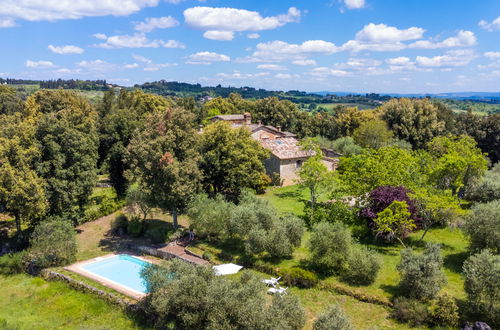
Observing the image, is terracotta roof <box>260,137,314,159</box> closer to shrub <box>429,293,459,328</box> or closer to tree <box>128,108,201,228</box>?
tree <box>128,108,201,228</box>

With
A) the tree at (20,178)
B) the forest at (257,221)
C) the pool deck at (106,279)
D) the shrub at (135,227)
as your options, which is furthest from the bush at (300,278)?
the tree at (20,178)

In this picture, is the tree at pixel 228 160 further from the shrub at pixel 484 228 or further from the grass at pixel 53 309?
the shrub at pixel 484 228

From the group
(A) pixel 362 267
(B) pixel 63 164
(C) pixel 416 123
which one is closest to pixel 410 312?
(A) pixel 362 267

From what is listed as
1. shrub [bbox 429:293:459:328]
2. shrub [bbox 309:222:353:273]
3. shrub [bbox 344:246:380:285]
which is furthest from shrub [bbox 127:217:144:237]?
shrub [bbox 429:293:459:328]

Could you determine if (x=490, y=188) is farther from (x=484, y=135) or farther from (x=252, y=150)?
(x=484, y=135)

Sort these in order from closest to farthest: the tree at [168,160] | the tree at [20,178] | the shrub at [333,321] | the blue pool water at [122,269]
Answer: the shrub at [333,321] < the blue pool water at [122,269] < the tree at [20,178] < the tree at [168,160]
